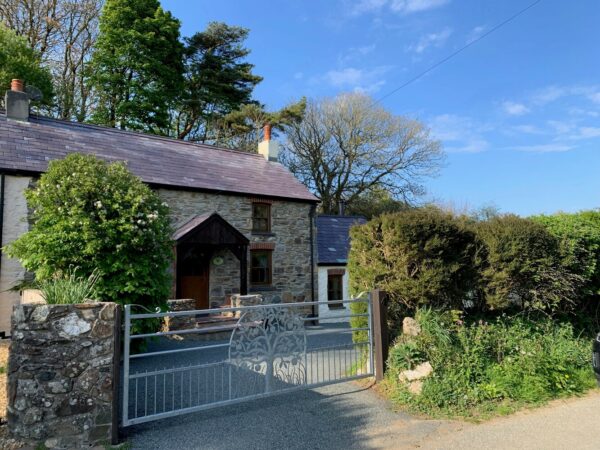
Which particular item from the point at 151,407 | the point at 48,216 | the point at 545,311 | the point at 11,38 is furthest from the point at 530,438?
the point at 11,38

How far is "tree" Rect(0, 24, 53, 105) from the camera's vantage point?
719 inches

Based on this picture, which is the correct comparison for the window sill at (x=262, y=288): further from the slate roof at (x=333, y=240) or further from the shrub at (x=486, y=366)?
the shrub at (x=486, y=366)

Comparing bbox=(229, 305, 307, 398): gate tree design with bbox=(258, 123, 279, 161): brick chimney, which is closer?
bbox=(229, 305, 307, 398): gate tree design

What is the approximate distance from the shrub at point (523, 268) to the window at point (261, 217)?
30.0 ft

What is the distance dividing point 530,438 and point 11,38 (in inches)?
985

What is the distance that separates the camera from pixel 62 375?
381 centimetres

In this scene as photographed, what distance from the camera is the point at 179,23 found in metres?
26.2

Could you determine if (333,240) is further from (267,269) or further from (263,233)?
(263,233)

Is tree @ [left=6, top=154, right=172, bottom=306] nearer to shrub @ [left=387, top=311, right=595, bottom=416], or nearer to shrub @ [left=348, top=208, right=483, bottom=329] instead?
shrub @ [left=348, top=208, right=483, bottom=329]

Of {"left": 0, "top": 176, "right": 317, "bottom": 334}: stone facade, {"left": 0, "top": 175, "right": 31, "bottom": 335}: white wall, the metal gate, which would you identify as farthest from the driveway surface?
{"left": 0, "top": 176, "right": 317, "bottom": 334}: stone facade

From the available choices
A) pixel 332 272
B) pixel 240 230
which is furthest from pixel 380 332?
pixel 332 272

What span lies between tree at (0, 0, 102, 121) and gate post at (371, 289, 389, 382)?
23041 millimetres

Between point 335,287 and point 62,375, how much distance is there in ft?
46.8

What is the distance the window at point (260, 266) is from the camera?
1475cm
